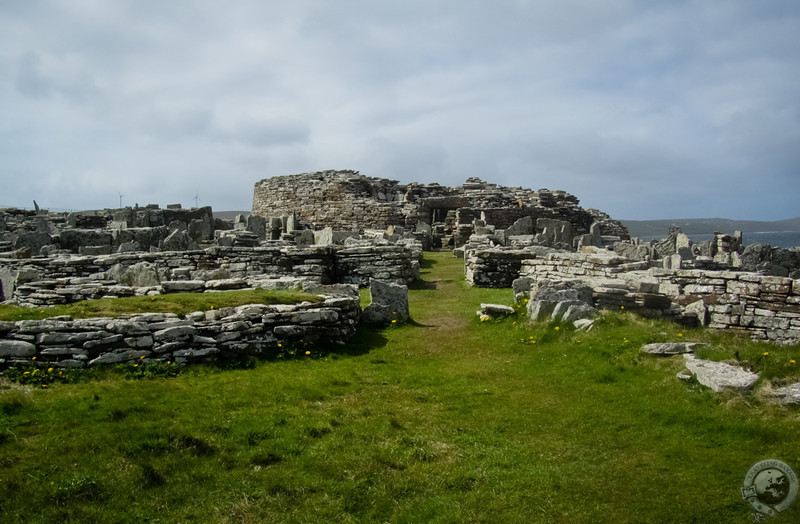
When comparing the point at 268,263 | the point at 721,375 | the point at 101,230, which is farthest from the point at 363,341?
the point at 101,230

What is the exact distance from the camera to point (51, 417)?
592 cm

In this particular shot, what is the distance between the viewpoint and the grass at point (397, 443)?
15.6ft

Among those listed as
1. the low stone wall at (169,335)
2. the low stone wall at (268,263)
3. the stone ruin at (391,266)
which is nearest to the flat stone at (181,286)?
the stone ruin at (391,266)

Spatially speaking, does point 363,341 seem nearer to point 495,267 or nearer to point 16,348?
point 16,348

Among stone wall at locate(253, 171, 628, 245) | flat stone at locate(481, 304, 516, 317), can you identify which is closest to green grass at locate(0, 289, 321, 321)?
flat stone at locate(481, 304, 516, 317)

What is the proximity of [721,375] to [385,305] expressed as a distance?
6.27 m

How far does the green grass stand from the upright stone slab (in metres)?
1.67

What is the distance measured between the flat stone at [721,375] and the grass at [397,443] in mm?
184

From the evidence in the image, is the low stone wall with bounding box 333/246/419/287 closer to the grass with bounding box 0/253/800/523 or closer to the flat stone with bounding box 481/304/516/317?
the flat stone with bounding box 481/304/516/317

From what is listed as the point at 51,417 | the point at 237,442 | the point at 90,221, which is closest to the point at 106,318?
the point at 51,417

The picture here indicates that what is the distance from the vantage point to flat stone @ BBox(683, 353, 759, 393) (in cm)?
630

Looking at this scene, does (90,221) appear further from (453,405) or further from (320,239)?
(453,405)

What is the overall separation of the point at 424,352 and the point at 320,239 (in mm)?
11996

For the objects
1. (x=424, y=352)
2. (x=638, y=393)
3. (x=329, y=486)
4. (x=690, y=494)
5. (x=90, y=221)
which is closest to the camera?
(x=690, y=494)
